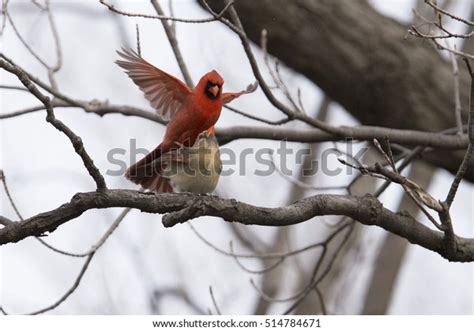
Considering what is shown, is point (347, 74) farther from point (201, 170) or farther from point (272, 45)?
point (201, 170)

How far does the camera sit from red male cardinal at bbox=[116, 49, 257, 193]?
136 inches

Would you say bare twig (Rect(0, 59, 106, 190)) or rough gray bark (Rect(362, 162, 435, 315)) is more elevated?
rough gray bark (Rect(362, 162, 435, 315))

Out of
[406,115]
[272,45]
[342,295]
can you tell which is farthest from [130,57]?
[342,295]

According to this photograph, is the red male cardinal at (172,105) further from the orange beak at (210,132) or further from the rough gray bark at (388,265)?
the rough gray bark at (388,265)

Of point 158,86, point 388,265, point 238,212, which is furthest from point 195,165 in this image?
point 388,265

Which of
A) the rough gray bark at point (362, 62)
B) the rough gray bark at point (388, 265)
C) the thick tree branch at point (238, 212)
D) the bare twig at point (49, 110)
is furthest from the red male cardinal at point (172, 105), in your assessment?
the rough gray bark at point (388, 265)

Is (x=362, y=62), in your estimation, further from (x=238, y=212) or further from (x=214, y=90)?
(x=238, y=212)

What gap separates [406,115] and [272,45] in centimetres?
88

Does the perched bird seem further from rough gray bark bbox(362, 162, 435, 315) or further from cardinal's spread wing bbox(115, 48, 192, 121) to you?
rough gray bark bbox(362, 162, 435, 315)

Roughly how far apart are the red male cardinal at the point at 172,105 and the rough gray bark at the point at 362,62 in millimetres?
619

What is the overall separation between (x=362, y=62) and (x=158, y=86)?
1269 millimetres

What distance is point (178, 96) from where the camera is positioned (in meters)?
3.92

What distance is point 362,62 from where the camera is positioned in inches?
177

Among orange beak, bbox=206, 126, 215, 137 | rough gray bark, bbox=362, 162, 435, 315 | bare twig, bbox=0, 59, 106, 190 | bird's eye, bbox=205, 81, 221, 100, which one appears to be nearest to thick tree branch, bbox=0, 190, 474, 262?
bare twig, bbox=0, 59, 106, 190
